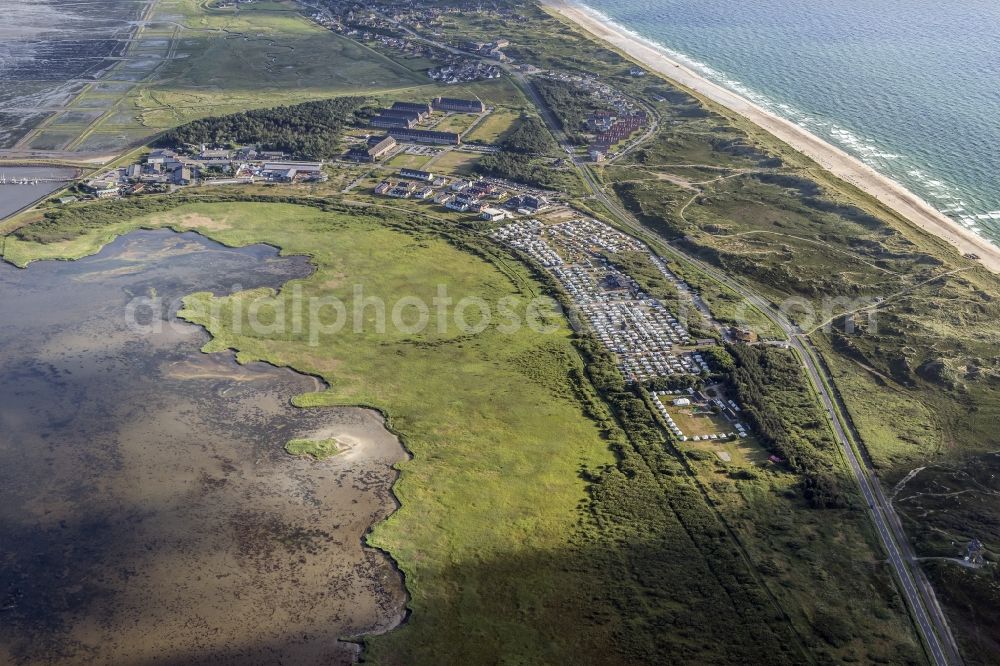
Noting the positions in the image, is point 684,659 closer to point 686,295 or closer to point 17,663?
point 17,663

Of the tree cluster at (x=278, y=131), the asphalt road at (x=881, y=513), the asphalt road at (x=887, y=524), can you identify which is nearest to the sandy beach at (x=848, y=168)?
the asphalt road at (x=887, y=524)

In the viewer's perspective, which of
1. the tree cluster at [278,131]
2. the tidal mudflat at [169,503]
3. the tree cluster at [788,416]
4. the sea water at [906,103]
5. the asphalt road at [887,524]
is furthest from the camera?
the tree cluster at [278,131]

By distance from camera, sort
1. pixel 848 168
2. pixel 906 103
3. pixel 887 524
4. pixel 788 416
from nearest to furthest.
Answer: pixel 887 524 < pixel 788 416 < pixel 848 168 < pixel 906 103

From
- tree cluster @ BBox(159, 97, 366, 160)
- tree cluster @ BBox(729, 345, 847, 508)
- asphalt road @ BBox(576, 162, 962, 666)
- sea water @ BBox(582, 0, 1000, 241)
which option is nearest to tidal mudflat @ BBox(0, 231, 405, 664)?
tree cluster @ BBox(729, 345, 847, 508)

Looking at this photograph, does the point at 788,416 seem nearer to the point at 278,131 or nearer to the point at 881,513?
the point at 881,513

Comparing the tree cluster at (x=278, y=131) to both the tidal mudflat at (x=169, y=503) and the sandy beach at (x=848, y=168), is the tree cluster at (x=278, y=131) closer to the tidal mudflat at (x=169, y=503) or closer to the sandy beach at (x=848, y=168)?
the tidal mudflat at (x=169, y=503)

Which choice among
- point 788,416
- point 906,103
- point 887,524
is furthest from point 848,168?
point 887,524

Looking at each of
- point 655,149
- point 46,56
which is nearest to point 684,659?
point 655,149
